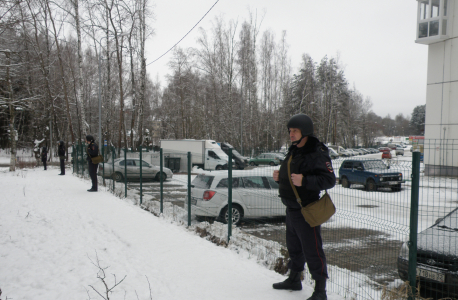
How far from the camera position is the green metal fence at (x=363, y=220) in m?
3.67

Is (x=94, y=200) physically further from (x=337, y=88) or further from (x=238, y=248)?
(x=337, y=88)

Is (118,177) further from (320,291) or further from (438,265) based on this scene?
(438,265)

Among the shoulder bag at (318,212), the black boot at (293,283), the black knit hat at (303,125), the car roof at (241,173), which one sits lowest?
the black boot at (293,283)

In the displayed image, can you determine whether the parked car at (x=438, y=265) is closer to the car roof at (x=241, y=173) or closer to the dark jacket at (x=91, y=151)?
the car roof at (x=241, y=173)

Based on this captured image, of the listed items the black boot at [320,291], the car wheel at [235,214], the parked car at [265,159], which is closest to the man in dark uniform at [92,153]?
the car wheel at [235,214]

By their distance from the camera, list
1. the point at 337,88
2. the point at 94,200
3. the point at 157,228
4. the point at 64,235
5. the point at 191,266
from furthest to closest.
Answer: the point at 337,88 < the point at 94,200 < the point at 157,228 < the point at 64,235 < the point at 191,266

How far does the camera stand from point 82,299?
3.66 metres

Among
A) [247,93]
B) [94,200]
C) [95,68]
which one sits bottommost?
[94,200]

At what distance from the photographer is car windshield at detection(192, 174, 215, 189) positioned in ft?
26.5

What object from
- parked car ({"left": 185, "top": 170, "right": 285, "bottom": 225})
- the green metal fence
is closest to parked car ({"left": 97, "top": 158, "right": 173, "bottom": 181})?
the green metal fence

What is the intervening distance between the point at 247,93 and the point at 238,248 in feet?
118

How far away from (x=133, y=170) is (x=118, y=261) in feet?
22.9

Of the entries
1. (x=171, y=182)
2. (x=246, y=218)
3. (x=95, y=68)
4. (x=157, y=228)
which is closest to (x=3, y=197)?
(x=171, y=182)

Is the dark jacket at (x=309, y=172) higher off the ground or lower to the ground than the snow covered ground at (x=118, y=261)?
higher
